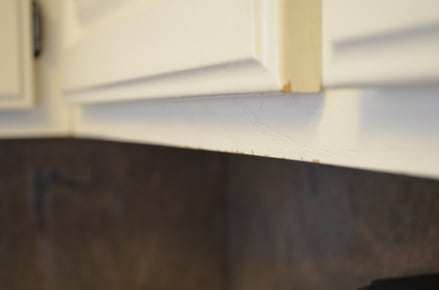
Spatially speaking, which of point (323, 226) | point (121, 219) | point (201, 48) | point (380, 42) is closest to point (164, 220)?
point (121, 219)

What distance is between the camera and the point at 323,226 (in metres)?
0.72

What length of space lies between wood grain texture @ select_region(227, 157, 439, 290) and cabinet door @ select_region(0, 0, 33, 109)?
0.39m

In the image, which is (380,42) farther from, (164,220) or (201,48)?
(164,220)

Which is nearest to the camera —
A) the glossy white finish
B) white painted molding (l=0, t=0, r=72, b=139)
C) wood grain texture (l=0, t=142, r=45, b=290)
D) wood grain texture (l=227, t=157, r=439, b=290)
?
→ the glossy white finish

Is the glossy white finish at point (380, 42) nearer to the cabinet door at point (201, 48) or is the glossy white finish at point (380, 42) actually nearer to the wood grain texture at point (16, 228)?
the cabinet door at point (201, 48)

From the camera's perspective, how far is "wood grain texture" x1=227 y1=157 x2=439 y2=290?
22.6 inches

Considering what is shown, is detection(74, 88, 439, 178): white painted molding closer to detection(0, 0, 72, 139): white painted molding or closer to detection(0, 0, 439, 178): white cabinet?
detection(0, 0, 439, 178): white cabinet

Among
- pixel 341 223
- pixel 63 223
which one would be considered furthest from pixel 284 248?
pixel 63 223

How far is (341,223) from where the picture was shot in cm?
68

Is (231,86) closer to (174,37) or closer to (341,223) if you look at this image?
(174,37)

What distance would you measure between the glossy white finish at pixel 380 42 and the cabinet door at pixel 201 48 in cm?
2

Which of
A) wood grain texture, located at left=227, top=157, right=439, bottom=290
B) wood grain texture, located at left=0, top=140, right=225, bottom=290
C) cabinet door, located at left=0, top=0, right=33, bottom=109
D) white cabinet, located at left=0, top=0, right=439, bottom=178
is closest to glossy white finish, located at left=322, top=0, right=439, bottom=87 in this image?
white cabinet, located at left=0, top=0, right=439, bottom=178

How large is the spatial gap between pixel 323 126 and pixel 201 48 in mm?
99

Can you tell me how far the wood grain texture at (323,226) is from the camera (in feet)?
1.88
